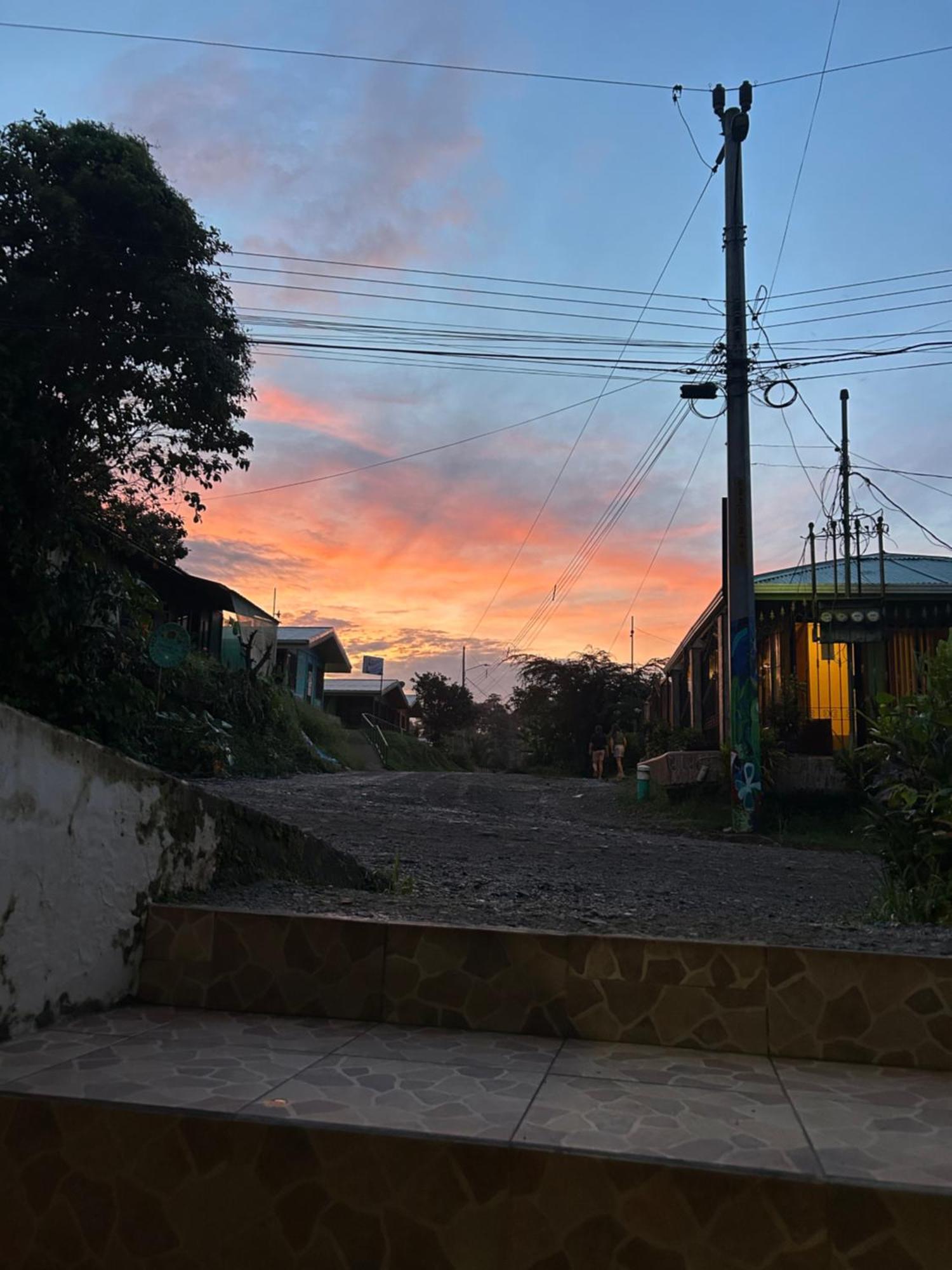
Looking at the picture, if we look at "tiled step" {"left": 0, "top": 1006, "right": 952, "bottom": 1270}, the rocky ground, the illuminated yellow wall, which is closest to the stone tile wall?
"tiled step" {"left": 0, "top": 1006, "right": 952, "bottom": 1270}

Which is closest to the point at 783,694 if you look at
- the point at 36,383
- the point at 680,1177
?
the point at 36,383

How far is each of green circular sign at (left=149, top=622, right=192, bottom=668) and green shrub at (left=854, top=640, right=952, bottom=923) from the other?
37.9 ft

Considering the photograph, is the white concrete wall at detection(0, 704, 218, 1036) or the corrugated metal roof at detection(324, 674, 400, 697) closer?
the white concrete wall at detection(0, 704, 218, 1036)

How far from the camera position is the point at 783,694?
49.3 feet

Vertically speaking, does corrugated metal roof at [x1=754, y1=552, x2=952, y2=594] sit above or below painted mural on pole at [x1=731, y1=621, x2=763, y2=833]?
above

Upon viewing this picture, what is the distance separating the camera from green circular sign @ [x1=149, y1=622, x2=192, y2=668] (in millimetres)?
14383

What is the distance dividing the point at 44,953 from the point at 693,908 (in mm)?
3573

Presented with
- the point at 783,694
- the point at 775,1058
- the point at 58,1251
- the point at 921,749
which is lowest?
the point at 58,1251

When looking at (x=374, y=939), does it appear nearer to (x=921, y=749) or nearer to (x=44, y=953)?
(x=44, y=953)

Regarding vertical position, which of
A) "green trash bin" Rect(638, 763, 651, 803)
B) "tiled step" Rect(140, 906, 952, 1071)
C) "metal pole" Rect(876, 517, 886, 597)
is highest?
"metal pole" Rect(876, 517, 886, 597)

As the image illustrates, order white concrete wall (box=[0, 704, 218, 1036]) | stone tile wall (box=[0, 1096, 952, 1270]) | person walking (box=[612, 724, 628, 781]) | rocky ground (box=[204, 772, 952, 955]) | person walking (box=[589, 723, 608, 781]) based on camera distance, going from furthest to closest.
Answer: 1. person walking (box=[589, 723, 608, 781])
2. person walking (box=[612, 724, 628, 781])
3. rocky ground (box=[204, 772, 952, 955])
4. white concrete wall (box=[0, 704, 218, 1036])
5. stone tile wall (box=[0, 1096, 952, 1270])

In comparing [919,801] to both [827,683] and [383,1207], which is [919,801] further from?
[827,683]

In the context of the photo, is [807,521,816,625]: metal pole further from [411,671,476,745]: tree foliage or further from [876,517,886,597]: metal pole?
[411,671,476,745]: tree foliage

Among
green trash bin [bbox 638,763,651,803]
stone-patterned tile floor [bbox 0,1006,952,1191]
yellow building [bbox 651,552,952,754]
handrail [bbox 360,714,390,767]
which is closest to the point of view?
stone-patterned tile floor [bbox 0,1006,952,1191]
